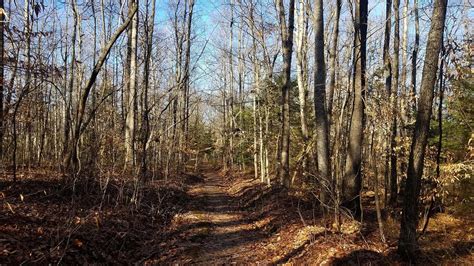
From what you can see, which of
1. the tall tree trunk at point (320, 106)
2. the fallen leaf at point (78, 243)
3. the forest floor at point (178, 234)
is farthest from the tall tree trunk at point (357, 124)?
the fallen leaf at point (78, 243)

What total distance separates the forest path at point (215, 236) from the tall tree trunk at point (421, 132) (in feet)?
9.37

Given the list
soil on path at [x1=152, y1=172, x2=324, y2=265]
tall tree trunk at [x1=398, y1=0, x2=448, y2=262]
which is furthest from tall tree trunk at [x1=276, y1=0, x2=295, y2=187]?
tall tree trunk at [x1=398, y1=0, x2=448, y2=262]

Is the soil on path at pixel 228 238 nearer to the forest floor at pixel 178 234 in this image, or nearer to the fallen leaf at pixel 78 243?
the forest floor at pixel 178 234

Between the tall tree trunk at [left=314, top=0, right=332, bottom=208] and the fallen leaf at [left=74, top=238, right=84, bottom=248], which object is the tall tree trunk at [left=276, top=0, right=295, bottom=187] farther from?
Answer: the fallen leaf at [left=74, top=238, right=84, bottom=248]

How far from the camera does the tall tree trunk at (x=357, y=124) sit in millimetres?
8688

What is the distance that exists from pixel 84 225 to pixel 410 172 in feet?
19.3

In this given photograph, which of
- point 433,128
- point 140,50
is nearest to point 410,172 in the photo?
point 433,128

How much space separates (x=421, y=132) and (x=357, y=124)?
9.76ft

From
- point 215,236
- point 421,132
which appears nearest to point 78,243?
point 215,236

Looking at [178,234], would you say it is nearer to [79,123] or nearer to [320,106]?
[79,123]

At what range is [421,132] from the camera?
19.4ft

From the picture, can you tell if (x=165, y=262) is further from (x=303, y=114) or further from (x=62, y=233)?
(x=303, y=114)

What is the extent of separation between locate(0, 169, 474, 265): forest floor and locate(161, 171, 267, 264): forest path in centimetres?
2

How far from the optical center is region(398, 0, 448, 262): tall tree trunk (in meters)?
5.86
